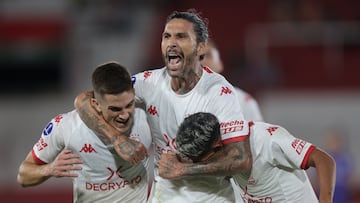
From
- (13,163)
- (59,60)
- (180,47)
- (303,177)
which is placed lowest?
(13,163)

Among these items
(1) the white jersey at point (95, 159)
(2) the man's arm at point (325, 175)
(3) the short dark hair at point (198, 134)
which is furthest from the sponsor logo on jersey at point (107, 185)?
(2) the man's arm at point (325, 175)

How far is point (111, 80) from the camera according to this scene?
5418 mm

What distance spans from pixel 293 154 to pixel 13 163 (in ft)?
28.4

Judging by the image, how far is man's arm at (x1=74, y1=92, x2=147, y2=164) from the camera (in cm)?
547

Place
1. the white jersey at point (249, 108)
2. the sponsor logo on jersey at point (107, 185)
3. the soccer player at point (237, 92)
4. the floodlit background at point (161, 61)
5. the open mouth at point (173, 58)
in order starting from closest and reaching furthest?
the open mouth at point (173, 58) → the sponsor logo on jersey at point (107, 185) → the soccer player at point (237, 92) → the white jersey at point (249, 108) → the floodlit background at point (161, 61)

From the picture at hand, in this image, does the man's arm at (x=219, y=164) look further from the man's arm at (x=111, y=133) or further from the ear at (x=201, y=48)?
the ear at (x=201, y=48)

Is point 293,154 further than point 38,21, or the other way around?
point 38,21

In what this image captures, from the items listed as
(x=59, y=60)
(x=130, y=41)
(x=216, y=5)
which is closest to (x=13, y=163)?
(x=59, y=60)

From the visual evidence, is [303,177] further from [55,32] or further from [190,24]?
[55,32]

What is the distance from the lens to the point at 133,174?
5.80m

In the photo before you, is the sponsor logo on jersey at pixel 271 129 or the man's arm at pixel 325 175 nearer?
the man's arm at pixel 325 175

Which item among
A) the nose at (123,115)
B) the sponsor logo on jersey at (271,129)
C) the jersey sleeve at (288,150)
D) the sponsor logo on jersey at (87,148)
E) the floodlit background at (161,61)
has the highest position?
the nose at (123,115)

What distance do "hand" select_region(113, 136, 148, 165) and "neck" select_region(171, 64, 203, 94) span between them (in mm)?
404

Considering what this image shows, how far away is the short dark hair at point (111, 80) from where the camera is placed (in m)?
5.40
